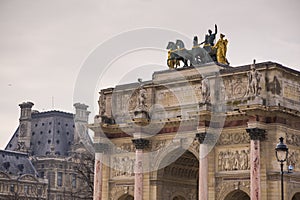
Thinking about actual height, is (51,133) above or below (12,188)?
above

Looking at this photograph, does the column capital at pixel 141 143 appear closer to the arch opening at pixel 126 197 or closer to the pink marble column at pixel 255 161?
the arch opening at pixel 126 197

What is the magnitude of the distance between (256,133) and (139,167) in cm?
775

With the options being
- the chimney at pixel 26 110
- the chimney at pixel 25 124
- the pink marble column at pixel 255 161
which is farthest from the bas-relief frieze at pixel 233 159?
the chimney at pixel 26 110

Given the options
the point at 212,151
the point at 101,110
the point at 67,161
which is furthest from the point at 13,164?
the point at 212,151

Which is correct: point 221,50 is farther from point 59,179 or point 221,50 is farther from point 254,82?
point 59,179

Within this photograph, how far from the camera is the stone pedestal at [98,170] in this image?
134 ft

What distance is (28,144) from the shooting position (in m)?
105

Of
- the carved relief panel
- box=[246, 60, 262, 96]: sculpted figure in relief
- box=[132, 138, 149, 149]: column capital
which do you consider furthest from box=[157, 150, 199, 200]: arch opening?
box=[246, 60, 262, 96]: sculpted figure in relief

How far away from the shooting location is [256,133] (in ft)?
112

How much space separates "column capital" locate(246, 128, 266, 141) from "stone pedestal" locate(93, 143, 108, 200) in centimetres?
1056

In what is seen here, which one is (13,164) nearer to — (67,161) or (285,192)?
(67,161)

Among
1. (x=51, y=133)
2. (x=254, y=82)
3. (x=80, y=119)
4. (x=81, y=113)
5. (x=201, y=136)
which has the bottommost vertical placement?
(x=201, y=136)

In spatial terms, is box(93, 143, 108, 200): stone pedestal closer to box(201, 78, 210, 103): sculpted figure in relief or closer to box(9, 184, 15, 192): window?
box(201, 78, 210, 103): sculpted figure in relief

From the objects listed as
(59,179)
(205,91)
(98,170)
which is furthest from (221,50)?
(59,179)
